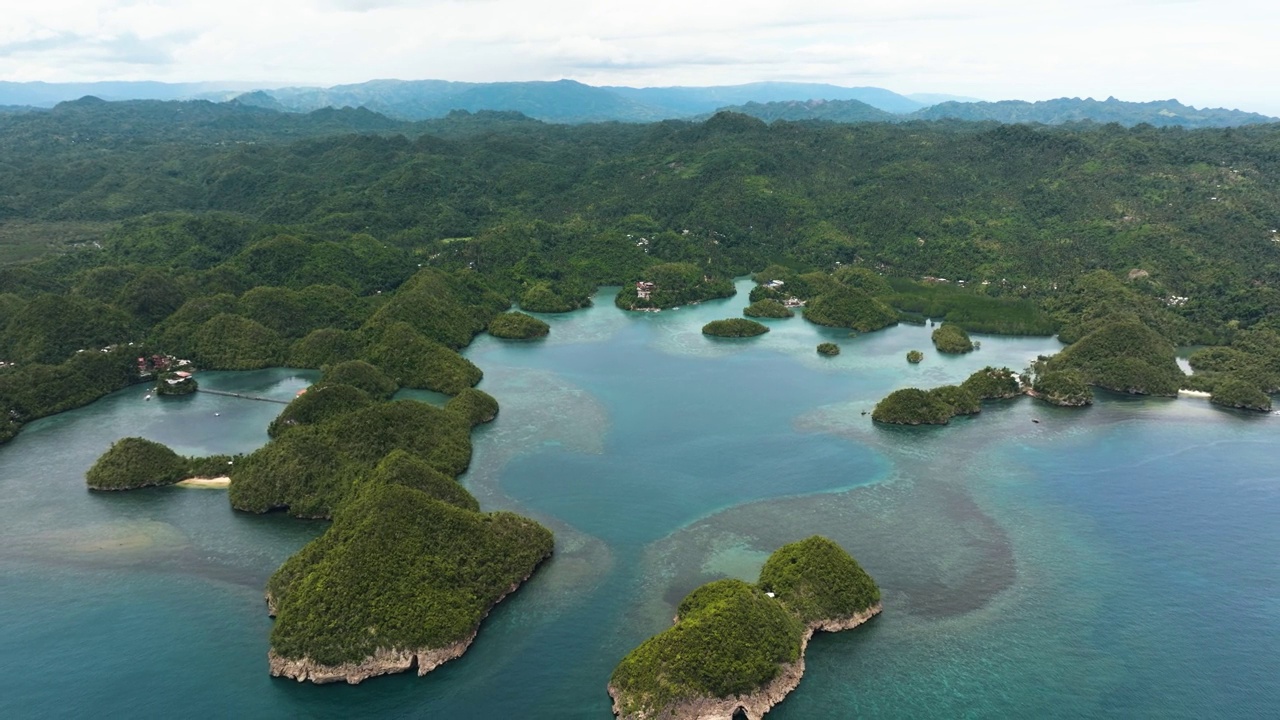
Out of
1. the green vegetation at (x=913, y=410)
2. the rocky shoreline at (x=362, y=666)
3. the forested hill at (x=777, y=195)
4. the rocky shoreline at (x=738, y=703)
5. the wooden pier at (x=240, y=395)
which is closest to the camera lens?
the rocky shoreline at (x=738, y=703)

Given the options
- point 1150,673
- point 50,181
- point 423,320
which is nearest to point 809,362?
point 423,320

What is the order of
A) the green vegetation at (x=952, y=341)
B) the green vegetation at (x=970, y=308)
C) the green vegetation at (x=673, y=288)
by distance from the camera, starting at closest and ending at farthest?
the green vegetation at (x=952, y=341) → the green vegetation at (x=970, y=308) → the green vegetation at (x=673, y=288)

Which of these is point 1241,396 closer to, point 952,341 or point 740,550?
point 952,341

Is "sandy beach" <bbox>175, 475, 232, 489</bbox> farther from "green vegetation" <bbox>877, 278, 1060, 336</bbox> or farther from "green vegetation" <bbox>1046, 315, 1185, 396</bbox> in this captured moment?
"green vegetation" <bbox>877, 278, 1060, 336</bbox>

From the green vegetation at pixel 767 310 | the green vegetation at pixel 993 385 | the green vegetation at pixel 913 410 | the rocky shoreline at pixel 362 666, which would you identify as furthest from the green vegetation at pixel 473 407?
the green vegetation at pixel 767 310

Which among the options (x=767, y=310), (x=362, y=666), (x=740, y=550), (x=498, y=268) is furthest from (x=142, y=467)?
(x=767, y=310)

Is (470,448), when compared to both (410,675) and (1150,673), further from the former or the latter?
Answer: (1150,673)

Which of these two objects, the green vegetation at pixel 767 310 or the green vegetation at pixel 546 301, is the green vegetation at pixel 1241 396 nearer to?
the green vegetation at pixel 767 310
